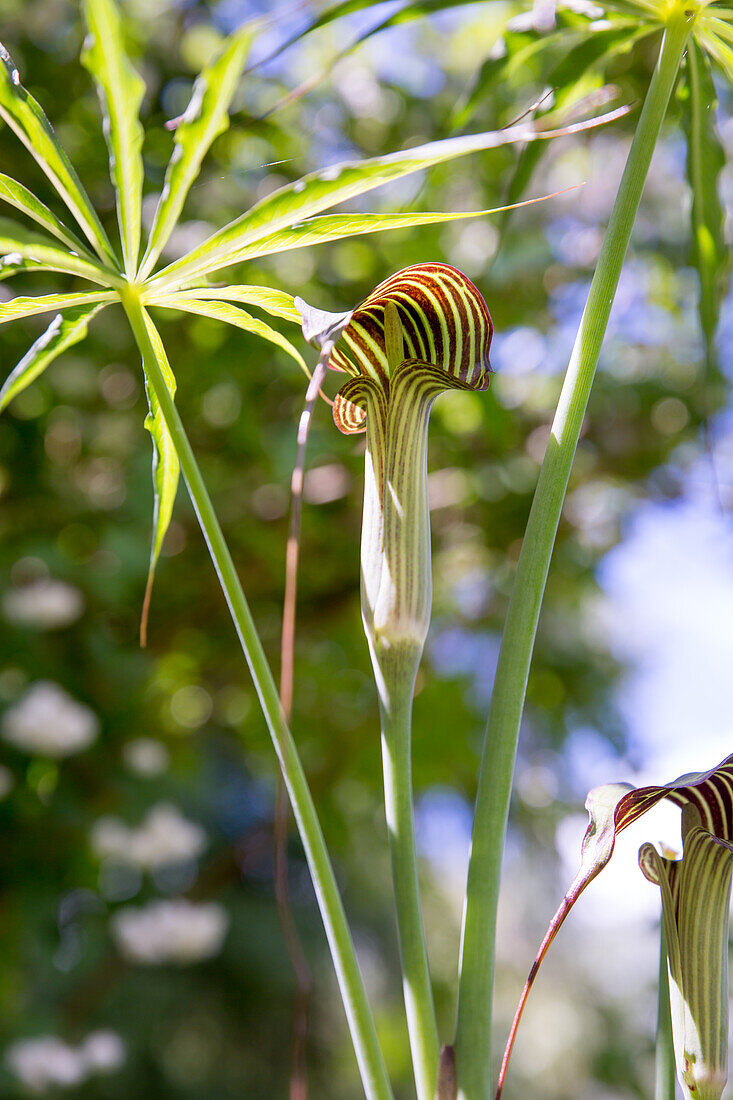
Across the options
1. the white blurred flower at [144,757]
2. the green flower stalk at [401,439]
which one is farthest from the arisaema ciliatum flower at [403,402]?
the white blurred flower at [144,757]

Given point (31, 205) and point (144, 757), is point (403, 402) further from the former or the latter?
point (144, 757)

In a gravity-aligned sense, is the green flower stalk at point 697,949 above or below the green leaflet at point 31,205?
below

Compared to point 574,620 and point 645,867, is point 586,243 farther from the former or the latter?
point 645,867

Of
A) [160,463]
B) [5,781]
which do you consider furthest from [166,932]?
[160,463]

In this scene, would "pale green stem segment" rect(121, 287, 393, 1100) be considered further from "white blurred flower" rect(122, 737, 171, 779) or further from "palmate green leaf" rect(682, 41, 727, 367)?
"white blurred flower" rect(122, 737, 171, 779)

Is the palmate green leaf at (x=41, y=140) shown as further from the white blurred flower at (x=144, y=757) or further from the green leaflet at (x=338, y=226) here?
the white blurred flower at (x=144, y=757)

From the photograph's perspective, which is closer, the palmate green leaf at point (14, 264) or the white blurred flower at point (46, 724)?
the palmate green leaf at point (14, 264)
